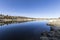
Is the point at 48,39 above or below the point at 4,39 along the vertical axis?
above

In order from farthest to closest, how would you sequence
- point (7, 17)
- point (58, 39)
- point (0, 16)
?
point (7, 17) < point (0, 16) < point (58, 39)

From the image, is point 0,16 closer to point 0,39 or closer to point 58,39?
point 0,39

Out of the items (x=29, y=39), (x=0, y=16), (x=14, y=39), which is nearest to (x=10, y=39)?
(x=14, y=39)

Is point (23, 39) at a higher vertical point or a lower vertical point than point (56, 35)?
lower

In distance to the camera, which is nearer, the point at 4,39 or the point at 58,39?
the point at 58,39

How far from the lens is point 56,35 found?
25.5 feet

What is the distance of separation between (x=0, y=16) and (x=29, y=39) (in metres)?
38.3

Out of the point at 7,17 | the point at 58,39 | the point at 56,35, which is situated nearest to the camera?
the point at 58,39

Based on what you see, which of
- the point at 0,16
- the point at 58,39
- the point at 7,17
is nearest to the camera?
the point at 58,39

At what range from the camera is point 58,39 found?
7105 millimetres

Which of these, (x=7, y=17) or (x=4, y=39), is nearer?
(x=4, y=39)

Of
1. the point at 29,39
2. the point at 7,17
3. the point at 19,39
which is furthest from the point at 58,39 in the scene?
the point at 7,17

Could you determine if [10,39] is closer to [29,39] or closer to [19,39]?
[19,39]

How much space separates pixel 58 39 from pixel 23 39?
3664 millimetres
